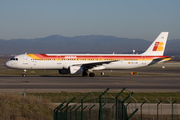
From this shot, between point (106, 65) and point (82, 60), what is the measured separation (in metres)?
4.24

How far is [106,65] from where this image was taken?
146ft

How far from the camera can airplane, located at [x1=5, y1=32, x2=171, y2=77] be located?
4319 cm

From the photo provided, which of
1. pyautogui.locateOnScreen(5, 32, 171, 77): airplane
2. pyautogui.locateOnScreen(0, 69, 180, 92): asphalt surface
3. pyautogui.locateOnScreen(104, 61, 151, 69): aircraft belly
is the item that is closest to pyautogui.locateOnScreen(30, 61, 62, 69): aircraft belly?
pyautogui.locateOnScreen(5, 32, 171, 77): airplane

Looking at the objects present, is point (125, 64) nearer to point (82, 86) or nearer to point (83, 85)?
point (83, 85)

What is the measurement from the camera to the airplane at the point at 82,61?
142ft

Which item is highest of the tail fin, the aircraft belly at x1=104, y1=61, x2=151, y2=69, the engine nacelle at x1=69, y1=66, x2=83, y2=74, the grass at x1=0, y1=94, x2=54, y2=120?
the tail fin

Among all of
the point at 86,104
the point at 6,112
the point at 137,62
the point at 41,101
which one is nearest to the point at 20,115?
Result: the point at 6,112

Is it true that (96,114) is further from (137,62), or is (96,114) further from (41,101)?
(137,62)

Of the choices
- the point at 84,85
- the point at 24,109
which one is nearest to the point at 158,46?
the point at 84,85

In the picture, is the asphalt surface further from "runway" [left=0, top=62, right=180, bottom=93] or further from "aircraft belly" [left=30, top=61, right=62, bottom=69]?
"aircraft belly" [left=30, top=61, right=62, bottom=69]

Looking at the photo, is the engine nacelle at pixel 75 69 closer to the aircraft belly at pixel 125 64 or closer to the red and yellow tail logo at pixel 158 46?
the aircraft belly at pixel 125 64

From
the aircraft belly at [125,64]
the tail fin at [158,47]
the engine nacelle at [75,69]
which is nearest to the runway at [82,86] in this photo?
the engine nacelle at [75,69]

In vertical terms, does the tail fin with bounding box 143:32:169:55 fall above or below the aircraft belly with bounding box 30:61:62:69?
above

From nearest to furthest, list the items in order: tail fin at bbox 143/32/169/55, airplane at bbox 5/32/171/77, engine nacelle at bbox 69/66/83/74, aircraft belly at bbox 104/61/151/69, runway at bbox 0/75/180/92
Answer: runway at bbox 0/75/180/92, engine nacelle at bbox 69/66/83/74, airplane at bbox 5/32/171/77, aircraft belly at bbox 104/61/151/69, tail fin at bbox 143/32/169/55
